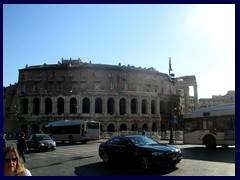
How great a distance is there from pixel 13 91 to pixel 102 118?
959 inches

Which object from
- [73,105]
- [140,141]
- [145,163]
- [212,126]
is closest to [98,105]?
[73,105]

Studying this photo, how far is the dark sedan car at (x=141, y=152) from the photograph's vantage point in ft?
29.6

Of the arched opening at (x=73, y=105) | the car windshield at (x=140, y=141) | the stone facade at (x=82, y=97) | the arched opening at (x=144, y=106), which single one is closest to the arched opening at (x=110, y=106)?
the stone facade at (x=82, y=97)

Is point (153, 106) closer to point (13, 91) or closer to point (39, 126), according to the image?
point (39, 126)

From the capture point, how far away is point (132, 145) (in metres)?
9.96

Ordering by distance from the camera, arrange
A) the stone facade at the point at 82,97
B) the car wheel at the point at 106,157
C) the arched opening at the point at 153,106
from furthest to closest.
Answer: the arched opening at the point at 153,106
the stone facade at the point at 82,97
the car wheel at the point at 106,157

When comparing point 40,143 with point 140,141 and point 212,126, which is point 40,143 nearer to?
point 140,141

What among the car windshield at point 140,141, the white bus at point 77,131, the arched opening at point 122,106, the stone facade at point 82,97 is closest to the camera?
the car windshield at point 140,141

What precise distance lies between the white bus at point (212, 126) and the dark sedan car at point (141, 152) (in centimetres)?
736

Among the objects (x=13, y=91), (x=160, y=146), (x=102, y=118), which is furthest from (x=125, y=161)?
(x=13, y=91)

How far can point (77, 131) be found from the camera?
28.0 meters

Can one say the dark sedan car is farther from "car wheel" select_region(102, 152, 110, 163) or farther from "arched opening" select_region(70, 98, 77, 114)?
"arched opening" select_region(70, 98, 77, 114)

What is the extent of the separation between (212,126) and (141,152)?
9.17 metres

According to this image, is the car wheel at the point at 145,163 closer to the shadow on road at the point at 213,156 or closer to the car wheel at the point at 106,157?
the car wheel at the point at 106,157
